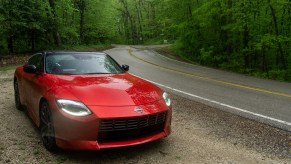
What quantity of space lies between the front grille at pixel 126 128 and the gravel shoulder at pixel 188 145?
38 cm

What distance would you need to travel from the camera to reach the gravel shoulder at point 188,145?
494cm

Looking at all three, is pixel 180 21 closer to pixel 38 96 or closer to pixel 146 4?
pixel 38 96

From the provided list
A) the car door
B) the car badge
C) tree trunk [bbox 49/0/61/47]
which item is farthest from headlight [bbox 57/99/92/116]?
tree trunk [bbox 49/0/61/47]

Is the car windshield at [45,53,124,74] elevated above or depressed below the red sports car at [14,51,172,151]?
above

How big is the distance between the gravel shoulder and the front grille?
1.26ft

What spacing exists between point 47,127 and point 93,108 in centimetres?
93

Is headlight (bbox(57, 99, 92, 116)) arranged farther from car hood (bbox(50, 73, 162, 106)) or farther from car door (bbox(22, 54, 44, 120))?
car door (bbox(22, 54, 44, 120))

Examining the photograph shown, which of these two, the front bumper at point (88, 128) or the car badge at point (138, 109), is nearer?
the front bumper at point (88, 128)

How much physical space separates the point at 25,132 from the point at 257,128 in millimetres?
4561

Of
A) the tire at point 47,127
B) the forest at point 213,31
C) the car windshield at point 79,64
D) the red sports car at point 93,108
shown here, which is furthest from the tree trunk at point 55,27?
the tire at point 47,127

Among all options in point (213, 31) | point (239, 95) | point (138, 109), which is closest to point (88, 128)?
point (138, 109)

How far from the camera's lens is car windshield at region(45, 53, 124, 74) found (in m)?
6.13

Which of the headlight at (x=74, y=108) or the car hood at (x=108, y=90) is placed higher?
the car hood at (x=108, y=90)

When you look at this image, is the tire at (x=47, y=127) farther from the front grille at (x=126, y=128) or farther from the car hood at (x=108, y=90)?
the front grille at (x=126, y=128)
